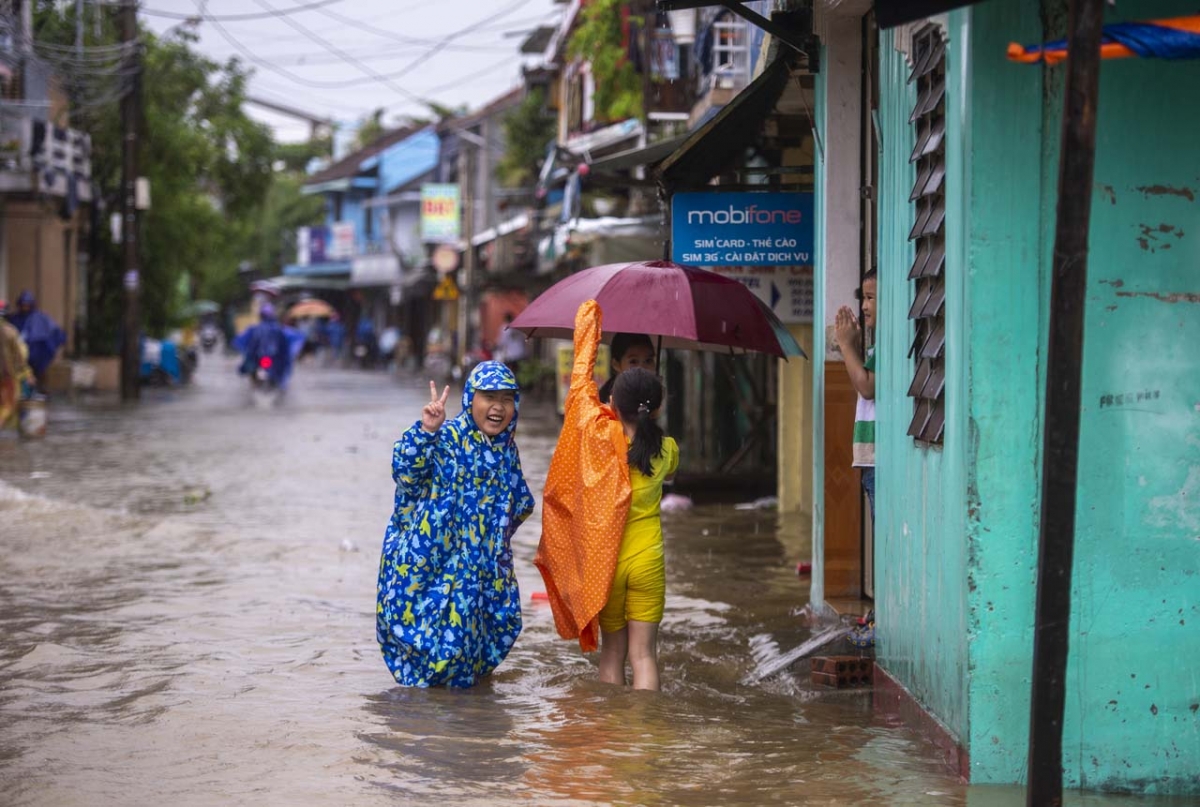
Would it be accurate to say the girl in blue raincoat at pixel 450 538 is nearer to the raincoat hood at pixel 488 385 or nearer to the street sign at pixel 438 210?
the raincoat hood at pixel 488 385

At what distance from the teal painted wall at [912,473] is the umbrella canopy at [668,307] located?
88 centimetres

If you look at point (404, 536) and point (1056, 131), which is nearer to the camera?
point (1056, 131)

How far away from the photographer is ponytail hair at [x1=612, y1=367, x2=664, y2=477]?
21.6 feet

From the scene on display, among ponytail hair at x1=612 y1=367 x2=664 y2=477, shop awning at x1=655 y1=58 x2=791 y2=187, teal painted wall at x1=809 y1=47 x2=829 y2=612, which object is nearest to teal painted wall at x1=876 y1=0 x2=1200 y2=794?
ponytail hair at x1=612 y1=367 x2=664 y2=477

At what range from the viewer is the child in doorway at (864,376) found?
277 inches

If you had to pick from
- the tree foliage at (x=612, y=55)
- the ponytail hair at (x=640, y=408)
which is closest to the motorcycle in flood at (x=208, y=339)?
the tree foliage at (x=612, y=55)

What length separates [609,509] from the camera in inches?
256

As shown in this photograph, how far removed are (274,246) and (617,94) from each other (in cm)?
6189

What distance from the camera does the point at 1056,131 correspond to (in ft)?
16.5

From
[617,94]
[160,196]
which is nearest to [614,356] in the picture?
[617,94]

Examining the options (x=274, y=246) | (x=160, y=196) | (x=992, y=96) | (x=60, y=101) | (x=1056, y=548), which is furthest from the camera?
(x=274, y=246)

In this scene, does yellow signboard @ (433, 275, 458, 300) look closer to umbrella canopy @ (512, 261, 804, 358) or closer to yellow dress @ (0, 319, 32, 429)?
yellow dress @ (0, 319, 32, 429)

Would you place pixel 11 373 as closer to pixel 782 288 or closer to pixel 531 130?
pixel 782 288

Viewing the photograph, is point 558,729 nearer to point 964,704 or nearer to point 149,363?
point 964,704
